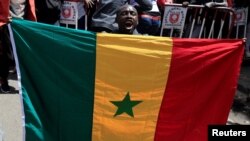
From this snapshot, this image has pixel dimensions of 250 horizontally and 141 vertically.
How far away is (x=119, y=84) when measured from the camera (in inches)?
194

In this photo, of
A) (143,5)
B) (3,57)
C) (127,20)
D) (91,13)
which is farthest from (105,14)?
(127,20)

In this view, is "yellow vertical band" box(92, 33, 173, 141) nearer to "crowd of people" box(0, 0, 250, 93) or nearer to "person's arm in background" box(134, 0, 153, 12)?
"crowd of people" box(0, 0, 250, 93)

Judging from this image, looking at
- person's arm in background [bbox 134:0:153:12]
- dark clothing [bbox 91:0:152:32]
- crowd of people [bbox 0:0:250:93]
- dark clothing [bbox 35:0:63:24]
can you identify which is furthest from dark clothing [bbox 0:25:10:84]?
person's arm in background [bbox 134:0:153:12]

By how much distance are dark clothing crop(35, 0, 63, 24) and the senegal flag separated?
2892 millimetres

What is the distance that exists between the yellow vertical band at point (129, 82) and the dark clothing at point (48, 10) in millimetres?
2925

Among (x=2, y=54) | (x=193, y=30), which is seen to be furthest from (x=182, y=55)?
(x=193, y=30)

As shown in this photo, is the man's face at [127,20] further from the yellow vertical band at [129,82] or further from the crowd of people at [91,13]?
the crowd of people at [91,13]

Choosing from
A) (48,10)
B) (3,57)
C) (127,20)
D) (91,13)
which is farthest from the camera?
(91,13)

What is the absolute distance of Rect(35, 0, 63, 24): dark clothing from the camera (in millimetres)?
7645

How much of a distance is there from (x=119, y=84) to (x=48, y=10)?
3055 mm

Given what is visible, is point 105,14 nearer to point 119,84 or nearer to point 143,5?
point 143,5

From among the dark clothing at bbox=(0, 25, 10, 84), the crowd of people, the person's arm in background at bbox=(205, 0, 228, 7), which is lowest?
the dark clothing at bbox=(0, 25, 10, 84)

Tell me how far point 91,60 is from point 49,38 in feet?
1.31

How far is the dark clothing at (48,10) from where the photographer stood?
7645mm
